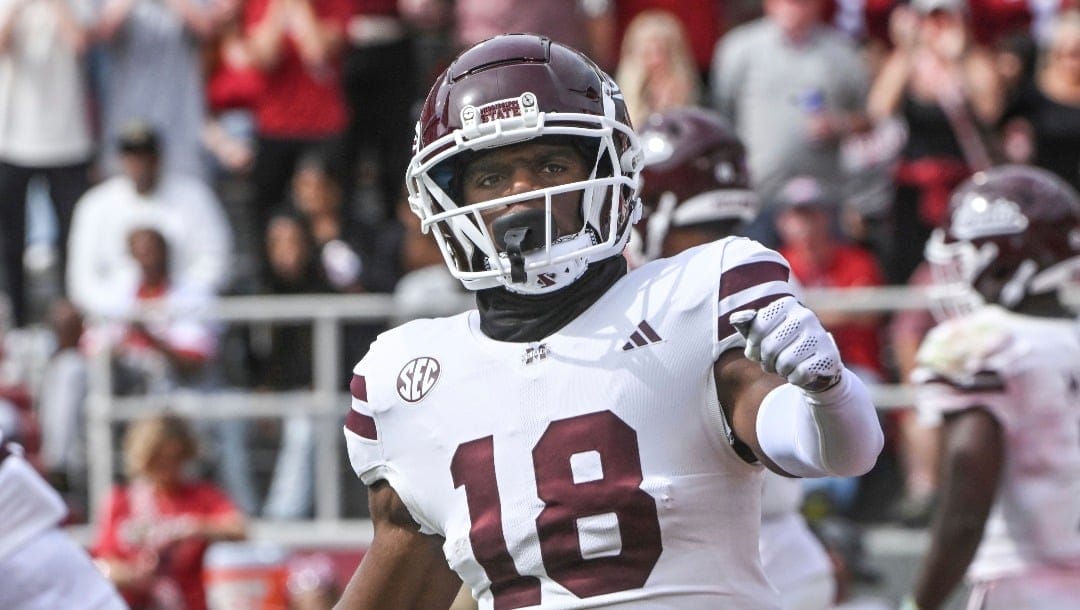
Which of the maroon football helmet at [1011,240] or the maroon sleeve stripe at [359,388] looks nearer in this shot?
the maroon sleeve stripe at [359,388]

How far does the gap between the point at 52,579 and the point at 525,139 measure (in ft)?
4.29

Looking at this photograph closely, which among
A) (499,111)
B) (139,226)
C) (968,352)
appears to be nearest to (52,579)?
(499,111)

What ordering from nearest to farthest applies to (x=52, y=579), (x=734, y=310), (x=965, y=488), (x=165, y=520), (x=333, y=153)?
(x=734, y=310), (x=52, y=579), (x=965, y=488), (x=165, y=520), (x=333, y=153)

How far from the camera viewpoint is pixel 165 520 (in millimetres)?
7199

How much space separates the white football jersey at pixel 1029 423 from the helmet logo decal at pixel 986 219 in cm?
28

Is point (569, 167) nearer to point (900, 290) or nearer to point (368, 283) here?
point (900, 290)

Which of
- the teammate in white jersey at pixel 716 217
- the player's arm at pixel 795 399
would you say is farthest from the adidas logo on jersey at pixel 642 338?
the teammate in white jersey at pixel 716 217

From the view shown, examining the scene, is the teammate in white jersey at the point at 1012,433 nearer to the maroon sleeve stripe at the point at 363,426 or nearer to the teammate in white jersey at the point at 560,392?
the teammate in white jersey at the point at 560,392

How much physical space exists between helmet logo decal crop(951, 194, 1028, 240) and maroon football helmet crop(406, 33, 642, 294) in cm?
180

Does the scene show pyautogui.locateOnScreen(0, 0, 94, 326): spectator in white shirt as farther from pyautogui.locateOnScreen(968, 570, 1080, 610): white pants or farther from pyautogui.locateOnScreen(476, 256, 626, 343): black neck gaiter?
pyautogui.locateOnScreen(476, 256, 626, 343): black neck gaiter

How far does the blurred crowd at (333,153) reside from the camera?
7668mm

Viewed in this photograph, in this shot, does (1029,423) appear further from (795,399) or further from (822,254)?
(822,254)

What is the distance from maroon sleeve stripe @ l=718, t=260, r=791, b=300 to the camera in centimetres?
271

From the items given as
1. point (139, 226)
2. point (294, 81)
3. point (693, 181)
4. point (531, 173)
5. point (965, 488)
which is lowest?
point (965, 488)
